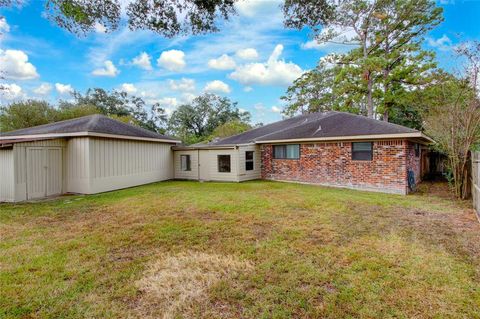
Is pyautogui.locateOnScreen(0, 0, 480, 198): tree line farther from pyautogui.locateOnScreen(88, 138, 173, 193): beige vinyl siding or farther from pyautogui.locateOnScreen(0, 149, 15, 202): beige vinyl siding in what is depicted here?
pyautogui.locateOnScreen(88, 138, 173, 193): beige vinyl siding

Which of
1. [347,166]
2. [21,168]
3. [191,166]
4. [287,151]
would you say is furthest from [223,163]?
[21,168]

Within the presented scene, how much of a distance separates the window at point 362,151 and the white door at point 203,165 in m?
7.18

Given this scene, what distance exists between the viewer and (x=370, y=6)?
17906mm

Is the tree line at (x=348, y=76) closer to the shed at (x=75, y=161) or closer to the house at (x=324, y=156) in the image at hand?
the house at (x=324, y=156)

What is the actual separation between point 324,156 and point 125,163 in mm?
8976

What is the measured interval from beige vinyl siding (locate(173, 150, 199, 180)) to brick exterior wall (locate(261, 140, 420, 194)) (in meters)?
4.00

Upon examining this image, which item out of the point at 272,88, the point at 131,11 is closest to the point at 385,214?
the point at 131,11

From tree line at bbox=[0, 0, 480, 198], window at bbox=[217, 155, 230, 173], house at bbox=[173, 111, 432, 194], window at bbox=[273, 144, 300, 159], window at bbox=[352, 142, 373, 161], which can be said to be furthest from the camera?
window at bbox=[217, 155, 230, 173]

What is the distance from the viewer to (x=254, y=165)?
13.7 metres

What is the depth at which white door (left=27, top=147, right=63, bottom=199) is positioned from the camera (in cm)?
869

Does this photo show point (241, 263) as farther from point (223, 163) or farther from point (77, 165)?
point (223, 163)

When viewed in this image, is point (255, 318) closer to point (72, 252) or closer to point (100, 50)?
point (72, 252)

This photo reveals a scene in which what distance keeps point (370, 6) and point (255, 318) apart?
2170 centimetres

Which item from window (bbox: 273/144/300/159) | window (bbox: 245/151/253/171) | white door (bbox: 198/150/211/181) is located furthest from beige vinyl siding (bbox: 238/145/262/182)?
white door (bbox: 198/150/211/181)
